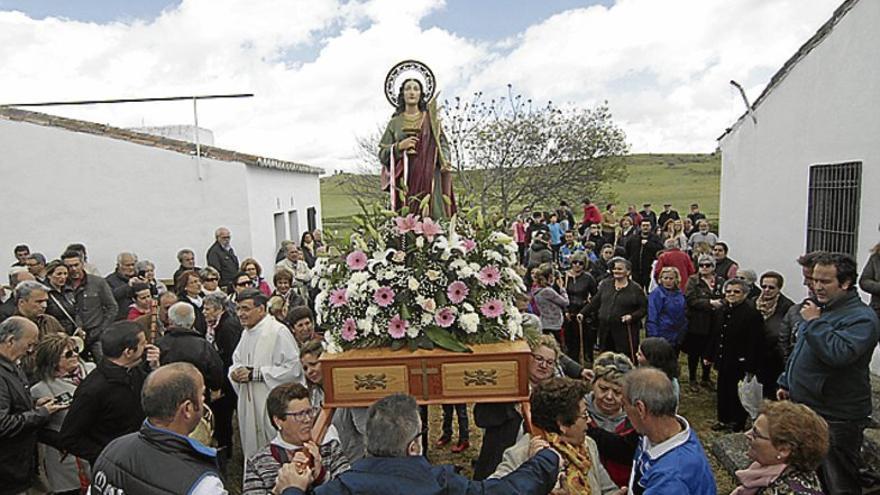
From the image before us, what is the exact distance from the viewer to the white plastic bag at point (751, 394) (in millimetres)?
6164

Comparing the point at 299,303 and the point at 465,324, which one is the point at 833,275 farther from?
the point at 299,303

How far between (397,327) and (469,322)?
1.52ft

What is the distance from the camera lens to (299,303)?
21.5ft

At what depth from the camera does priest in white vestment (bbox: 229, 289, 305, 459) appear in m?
4.84

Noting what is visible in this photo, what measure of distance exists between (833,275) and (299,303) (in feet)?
16.2

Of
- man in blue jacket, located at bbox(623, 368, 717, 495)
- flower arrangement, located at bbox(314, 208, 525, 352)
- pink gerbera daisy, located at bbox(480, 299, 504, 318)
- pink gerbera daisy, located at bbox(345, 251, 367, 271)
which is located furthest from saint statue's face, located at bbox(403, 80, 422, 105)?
man in blue jacket, located at bbox(623, 368, 717, 495)

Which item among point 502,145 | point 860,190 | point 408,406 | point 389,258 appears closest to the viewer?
point 408,406

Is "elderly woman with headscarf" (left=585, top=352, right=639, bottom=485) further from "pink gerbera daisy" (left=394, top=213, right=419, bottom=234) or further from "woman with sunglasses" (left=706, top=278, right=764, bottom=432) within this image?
"woman with sunglasses" (left=706, top=278, right=764, bottom=432)

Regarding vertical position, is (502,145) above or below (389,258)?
above

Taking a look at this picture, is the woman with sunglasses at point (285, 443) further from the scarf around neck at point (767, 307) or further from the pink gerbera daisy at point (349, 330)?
the scarf around neck at point (767, 307)

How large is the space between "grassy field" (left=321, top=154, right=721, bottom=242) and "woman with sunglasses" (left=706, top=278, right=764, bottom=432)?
29.7m

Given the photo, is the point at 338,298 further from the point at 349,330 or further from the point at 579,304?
the point at 579,304

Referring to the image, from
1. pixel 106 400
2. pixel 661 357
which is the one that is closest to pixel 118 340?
pixel 106 400

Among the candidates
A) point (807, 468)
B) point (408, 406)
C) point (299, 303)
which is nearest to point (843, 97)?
point (807, 468)
